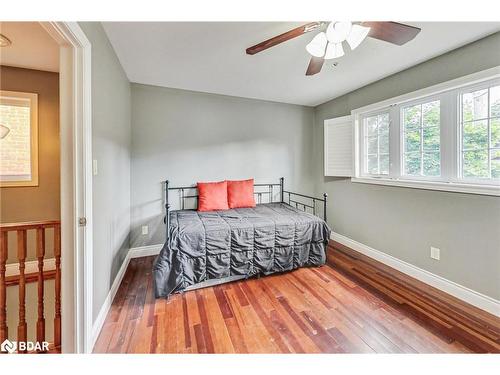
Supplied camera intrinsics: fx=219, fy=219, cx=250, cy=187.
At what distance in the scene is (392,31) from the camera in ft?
4.48

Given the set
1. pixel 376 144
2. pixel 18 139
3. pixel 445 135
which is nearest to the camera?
pixel 445 135

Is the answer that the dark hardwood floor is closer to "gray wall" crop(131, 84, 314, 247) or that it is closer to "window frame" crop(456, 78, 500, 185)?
"gray wall" crop(131, 84, 314, 247)

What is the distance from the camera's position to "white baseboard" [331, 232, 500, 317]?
1.82 m

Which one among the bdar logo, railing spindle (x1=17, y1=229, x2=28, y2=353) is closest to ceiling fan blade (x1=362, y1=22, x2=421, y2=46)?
railing spindle (x1=17, y1=229, x2=28, y2=353)

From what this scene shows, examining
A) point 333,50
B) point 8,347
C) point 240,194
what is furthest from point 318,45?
point 8,347

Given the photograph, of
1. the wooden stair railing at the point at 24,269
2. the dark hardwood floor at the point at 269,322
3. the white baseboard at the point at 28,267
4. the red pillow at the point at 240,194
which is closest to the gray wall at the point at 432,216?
the dark hardwood floor at the point at 269,322

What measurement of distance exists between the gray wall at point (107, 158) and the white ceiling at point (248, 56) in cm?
23

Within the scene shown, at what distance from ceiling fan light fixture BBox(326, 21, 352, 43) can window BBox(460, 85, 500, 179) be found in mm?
1401

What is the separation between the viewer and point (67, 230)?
1.30 meters

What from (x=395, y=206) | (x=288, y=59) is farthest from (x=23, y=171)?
(x=395, y=206)

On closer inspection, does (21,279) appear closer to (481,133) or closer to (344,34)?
(344,34)

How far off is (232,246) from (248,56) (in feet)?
6.22

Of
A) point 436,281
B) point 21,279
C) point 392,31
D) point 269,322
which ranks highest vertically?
point 392,31
